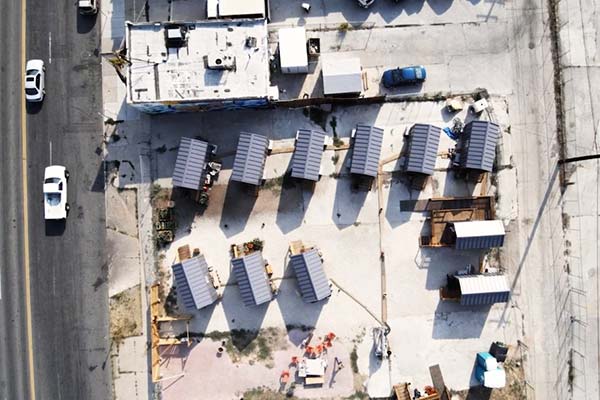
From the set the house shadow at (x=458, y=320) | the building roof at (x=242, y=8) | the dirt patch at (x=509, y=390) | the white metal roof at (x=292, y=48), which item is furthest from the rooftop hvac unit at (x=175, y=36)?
the dirt patch at (x=509, y=390)

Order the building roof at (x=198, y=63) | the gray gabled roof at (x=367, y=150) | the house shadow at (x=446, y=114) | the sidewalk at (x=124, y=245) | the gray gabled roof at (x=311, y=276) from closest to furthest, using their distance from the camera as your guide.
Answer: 1. the building roof at (x=198, y=63)
2. the gray gabled roof at (x=311, y=276)
3. the gray gabled roof at (x=367, y=150)
4. the sidewalk at (x=124, y=245)
5. the house shadow at (x=446, y=114)

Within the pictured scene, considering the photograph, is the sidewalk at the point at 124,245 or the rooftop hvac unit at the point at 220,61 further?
the sidewalk at the point at 124,245

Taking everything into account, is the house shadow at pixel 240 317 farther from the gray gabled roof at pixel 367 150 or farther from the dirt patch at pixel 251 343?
the gray gabled roof at pixel 367 150

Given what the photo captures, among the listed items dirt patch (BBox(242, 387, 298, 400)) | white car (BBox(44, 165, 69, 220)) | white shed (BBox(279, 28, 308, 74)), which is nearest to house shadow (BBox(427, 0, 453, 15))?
white shed (BBox(279, 28, 308, 74))

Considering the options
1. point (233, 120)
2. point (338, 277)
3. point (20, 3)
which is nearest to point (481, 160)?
point (338, 277)

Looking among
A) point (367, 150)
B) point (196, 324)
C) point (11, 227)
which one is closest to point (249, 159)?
point (367, 150)

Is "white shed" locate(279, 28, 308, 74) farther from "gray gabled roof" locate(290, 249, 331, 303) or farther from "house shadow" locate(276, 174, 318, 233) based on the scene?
"gray gabled roof" locate(290, 249, 331, 303)

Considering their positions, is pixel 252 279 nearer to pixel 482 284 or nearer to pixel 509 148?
pixel 482 284
